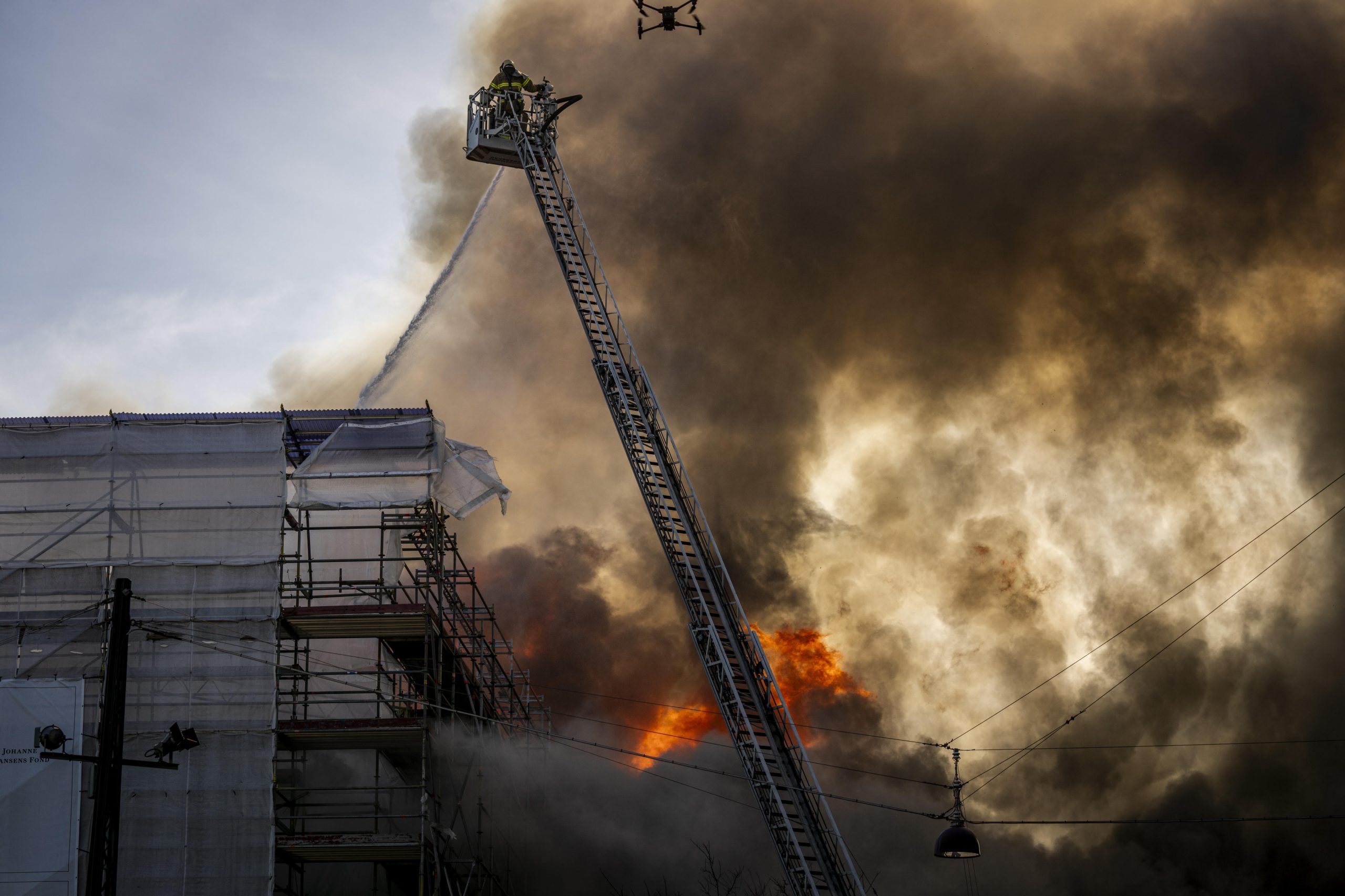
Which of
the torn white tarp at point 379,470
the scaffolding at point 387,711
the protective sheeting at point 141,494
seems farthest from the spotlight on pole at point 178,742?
the torn white tarp at point 379,470

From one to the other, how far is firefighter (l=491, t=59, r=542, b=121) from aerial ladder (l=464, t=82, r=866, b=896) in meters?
0.07

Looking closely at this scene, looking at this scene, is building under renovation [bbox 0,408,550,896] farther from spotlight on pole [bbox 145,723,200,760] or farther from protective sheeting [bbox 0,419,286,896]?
spotlight on pole [bbox 145,723,200,760]

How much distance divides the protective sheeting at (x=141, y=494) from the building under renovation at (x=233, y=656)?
0.05 metres

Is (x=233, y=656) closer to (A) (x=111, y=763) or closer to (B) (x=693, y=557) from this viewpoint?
(A) (x=111, y=763)

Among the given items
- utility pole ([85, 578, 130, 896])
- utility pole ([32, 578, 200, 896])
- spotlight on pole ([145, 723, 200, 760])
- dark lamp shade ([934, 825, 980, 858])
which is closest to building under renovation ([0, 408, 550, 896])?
spotlight on pole ([145, 723, 200, 760])

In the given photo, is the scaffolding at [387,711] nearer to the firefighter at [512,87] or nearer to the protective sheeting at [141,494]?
the protective sheeting at [141,494]

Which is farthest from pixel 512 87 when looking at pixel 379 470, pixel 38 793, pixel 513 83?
pixel 38 793

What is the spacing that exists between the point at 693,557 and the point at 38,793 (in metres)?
17.1

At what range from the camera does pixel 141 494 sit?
114 feet

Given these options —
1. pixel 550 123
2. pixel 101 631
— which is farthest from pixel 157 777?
pixel 550 123

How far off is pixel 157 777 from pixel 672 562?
45.7 feet

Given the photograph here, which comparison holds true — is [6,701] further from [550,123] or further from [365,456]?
[550,123]

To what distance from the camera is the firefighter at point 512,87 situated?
4434 centimetres

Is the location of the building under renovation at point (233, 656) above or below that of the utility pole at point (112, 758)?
above
